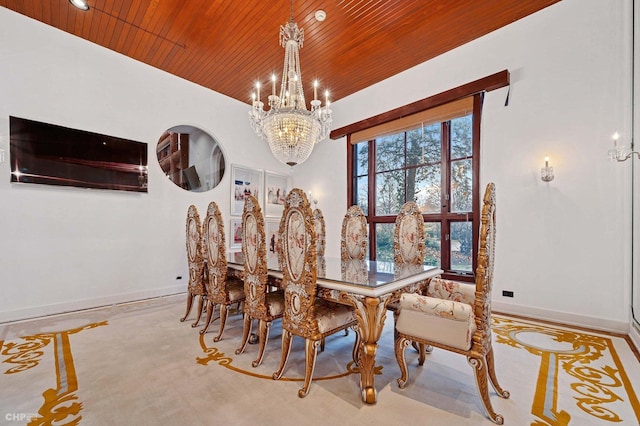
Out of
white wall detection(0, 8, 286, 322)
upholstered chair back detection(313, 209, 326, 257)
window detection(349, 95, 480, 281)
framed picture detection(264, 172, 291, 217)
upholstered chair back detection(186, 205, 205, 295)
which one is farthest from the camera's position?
framed picture detection(264, 172, 291, 217)

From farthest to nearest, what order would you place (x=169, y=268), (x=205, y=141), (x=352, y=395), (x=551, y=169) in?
1. (x=205, y=141)
2. (x=169, y=268)
3. (x=551, y=169)
4. (x=352, y=395)

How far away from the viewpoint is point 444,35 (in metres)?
3.65

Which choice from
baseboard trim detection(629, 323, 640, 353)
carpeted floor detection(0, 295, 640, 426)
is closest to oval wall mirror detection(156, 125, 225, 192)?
carpeted floor detection(0, 295, 640, 426)

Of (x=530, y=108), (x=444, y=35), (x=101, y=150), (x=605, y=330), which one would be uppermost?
(x=444, y=35)

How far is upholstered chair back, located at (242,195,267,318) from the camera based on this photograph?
221 cm

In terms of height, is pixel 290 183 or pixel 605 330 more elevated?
pixel 290 183

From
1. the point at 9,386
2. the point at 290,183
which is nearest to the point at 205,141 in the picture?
the point at 290,183

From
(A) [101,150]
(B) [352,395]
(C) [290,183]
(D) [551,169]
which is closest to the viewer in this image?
(B) [352,395]

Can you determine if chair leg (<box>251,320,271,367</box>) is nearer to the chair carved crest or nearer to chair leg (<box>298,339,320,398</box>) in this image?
chair leg (<box>298,339,320,398</box>)

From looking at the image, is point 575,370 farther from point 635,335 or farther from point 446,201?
point 446,201

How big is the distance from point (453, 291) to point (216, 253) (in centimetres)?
221

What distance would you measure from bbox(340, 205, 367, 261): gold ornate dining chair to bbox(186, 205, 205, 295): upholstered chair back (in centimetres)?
165

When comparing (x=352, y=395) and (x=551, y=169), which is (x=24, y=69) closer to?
(x=352, y=395)

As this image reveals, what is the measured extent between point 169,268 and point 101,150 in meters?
2.02
